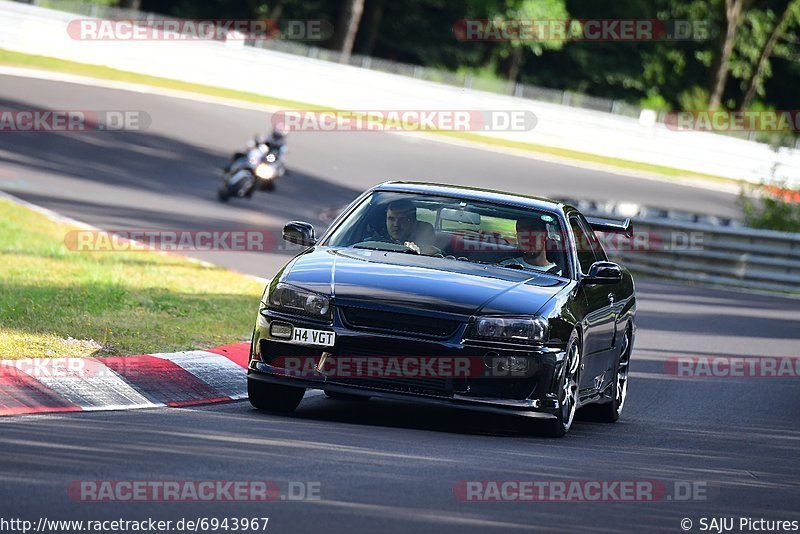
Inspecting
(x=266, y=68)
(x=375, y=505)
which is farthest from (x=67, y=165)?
(x=375, y=505)

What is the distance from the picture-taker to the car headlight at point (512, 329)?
8562 mm

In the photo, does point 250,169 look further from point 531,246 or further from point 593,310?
point 593,310

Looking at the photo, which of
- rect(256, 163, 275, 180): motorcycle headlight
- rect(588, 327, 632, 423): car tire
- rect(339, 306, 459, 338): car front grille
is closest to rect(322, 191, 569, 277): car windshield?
rect(339, 306, 459, 338): car front grille

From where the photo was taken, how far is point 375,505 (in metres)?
6.41

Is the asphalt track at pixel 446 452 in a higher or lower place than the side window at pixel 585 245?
lower

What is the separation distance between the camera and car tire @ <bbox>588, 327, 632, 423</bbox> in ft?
35.8

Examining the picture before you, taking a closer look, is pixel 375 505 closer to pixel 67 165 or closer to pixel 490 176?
pixel 67 165

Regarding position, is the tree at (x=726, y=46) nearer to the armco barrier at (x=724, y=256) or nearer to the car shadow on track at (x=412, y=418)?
the armco barrier at (x=724, y=256)

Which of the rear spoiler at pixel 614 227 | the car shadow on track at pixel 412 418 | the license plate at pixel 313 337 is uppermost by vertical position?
the rear spoiler at pixel 614 227

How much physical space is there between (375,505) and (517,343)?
2.43 meters

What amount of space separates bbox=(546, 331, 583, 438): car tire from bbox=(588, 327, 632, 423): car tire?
1419mm

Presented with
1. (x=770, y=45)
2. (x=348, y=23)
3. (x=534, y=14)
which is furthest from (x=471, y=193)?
(x=770, y=45)

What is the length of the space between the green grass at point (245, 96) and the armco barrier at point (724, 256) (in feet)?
51.6

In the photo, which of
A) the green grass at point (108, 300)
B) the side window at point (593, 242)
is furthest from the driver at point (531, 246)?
the green grass at point (108, 300)
